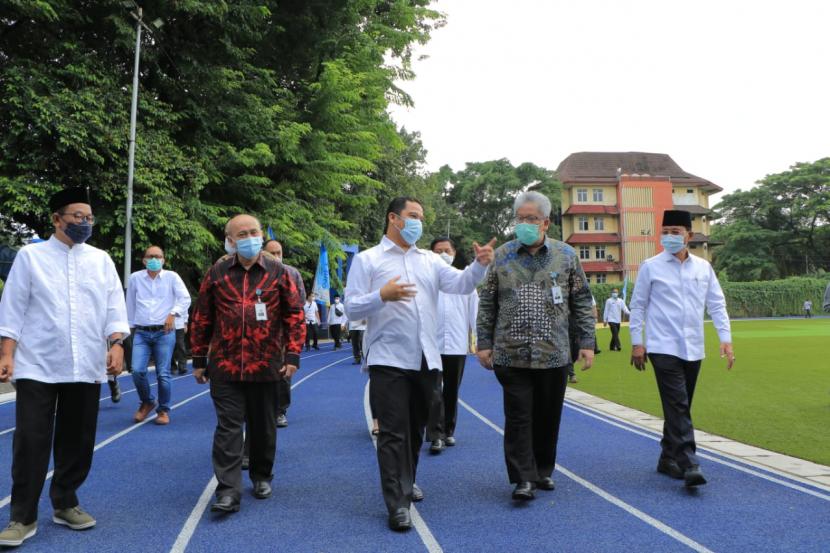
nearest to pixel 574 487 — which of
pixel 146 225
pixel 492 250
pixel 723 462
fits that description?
pixel 723 462

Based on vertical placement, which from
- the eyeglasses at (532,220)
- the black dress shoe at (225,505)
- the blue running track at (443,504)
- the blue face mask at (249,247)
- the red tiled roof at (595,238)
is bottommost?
the blue running track at (443,504)

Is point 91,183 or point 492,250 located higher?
point 91,183

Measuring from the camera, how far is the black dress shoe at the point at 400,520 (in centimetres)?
436

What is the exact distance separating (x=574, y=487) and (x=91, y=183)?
15630mm

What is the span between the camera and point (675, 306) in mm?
5852

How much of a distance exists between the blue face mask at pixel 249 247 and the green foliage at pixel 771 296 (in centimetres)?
6036

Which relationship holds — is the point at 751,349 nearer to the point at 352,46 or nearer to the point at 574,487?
the point at 352,46

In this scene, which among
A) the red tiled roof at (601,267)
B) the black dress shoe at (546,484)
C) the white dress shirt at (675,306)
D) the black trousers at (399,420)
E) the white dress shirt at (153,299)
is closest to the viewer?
the black trousers at (399,420)

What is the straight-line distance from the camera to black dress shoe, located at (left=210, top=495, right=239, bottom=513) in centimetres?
466

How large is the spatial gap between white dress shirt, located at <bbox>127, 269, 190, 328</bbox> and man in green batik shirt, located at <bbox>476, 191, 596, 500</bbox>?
494cm

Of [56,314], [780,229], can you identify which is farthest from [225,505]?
[780,229]

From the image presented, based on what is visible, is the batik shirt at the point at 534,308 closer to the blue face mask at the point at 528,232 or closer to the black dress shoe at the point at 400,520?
the blue face mask at the point at 528,232

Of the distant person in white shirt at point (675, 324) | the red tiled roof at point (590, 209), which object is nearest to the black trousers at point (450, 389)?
the distant person in white shirt at point (675, 324)

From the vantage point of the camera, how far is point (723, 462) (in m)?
6.24
